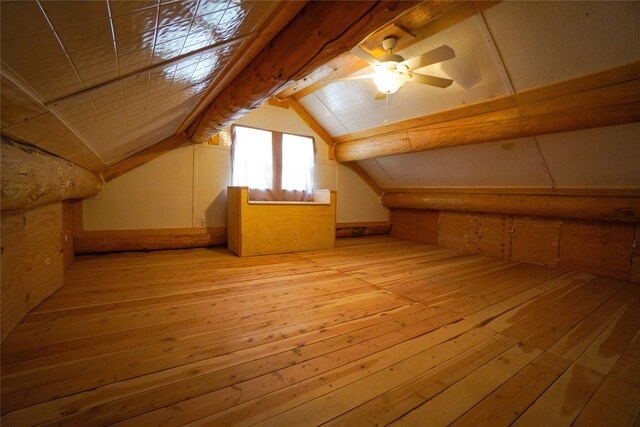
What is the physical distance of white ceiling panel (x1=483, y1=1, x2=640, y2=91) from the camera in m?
1.75

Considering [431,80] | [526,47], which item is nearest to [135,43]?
[431,80]

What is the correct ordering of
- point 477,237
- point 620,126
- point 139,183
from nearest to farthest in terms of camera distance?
1. point 620,126
2. point 139,183
3. point 477,237

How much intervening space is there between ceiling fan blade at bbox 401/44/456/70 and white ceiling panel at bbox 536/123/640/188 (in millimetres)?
1613

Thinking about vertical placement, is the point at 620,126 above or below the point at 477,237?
above

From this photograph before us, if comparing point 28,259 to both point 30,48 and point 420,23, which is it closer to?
point 30,48

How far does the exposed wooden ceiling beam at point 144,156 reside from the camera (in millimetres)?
3131

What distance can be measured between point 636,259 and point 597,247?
0.99ft

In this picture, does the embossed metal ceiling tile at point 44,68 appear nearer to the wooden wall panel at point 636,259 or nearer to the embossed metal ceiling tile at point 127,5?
the embossed metal ceiling tile at point 127,5

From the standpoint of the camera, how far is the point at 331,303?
191cm

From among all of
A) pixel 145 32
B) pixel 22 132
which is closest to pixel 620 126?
pixel 145 32

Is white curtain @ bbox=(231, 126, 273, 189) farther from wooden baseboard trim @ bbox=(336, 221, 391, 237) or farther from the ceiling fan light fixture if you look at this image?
the ceiling fan light fixture

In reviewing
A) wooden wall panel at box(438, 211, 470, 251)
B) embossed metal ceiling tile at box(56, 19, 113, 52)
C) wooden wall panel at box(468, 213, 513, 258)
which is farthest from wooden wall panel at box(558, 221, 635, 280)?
embossed metal ceiling tile at box(56, 19, 113, 52)

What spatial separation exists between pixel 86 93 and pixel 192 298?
1.41m

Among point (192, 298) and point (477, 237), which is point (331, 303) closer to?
point (192, 298)
